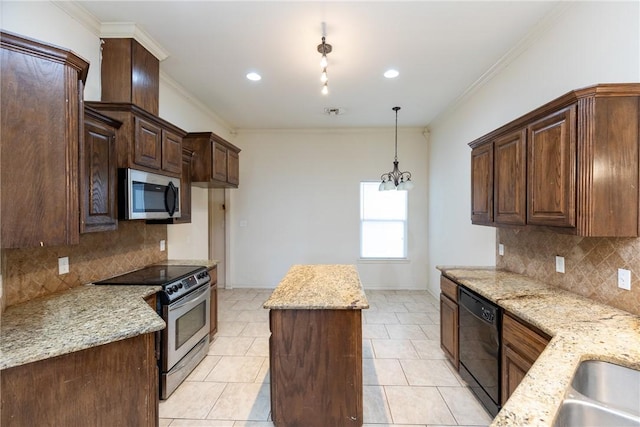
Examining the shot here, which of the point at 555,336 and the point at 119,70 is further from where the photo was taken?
the point at 119,70

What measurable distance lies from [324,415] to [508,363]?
125cm

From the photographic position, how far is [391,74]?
3.22 metres

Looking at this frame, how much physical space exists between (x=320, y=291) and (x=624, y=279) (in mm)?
1852

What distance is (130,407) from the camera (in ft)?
5.08

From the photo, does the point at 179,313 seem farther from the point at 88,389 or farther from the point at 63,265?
the point at 88,389

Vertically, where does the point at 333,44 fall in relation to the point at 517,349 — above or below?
above

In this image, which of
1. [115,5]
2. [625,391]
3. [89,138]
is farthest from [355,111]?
[625,391]

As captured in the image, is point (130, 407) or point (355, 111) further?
point (355, 111)

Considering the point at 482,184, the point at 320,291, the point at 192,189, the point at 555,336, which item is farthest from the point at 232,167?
the point at 555,336

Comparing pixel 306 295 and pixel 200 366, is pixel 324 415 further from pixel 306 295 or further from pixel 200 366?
pixel 200 366

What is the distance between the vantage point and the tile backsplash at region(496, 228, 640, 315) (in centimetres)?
165

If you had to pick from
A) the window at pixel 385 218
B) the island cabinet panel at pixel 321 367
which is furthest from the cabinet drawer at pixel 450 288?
the window at pixel 385 218

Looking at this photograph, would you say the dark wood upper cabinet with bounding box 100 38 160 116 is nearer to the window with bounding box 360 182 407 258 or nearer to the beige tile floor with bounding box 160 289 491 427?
the beige tile floor with bounding box 160 289 491 427

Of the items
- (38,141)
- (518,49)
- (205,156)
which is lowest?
(38,141)
